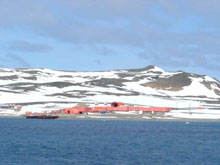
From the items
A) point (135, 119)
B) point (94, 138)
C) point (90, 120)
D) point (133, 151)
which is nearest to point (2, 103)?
point (90, 120)

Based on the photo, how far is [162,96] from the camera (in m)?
194

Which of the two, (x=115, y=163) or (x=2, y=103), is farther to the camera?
(x=2, y=103)

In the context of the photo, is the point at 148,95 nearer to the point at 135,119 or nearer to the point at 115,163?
the point at 135,119

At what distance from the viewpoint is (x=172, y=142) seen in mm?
83125

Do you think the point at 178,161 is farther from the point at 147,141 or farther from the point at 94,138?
the point at 94,138

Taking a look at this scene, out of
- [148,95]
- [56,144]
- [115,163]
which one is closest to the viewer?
[115,163]

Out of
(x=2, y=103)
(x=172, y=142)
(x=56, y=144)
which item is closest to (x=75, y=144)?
(x=56, y=144)

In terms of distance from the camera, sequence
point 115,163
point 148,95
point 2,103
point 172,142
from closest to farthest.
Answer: point 115,163
point 172,142
point 2,103
point 148,95

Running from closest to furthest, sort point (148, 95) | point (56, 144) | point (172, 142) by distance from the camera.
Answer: point (56, 144), point (172, 142), point (148, 95)

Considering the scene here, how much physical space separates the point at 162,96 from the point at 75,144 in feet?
394

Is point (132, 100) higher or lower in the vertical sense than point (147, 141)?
higher

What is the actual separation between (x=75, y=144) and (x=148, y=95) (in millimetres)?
117892

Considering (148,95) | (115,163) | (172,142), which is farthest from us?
(148,95)

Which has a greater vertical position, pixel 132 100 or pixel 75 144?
pixel 132 100
